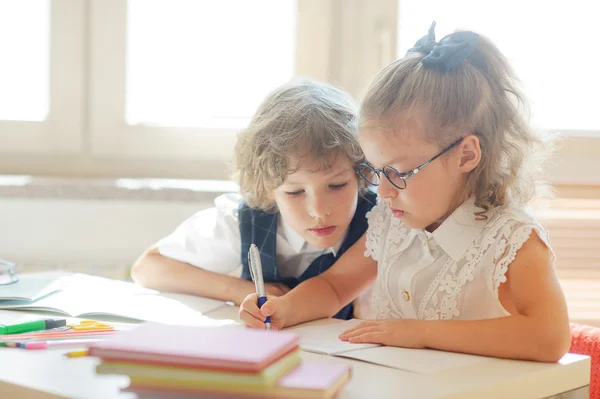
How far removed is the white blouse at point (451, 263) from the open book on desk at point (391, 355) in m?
0.18

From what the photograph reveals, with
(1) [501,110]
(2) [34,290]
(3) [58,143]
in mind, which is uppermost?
(1) [501,110]

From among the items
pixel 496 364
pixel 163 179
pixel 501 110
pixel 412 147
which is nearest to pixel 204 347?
pixel 496 364

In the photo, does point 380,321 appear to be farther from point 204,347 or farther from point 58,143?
point 58,143

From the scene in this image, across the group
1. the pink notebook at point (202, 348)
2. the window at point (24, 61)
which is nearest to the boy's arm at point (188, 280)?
the pink notebook at point (202, 348)

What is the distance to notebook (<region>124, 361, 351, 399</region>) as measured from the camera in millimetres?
666

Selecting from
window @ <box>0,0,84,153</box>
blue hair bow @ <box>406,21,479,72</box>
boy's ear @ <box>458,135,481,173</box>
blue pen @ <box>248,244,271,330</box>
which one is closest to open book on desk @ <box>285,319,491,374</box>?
blue pen @ <box>248,244,271,330</box>

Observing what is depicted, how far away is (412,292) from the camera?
51.3 inches

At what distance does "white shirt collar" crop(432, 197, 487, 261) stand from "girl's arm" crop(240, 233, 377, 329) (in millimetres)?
218

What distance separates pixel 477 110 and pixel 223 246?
2.10 ft

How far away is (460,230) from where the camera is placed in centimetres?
122

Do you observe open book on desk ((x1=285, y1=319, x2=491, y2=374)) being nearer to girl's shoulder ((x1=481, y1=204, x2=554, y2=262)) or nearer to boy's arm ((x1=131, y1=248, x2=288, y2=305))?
girl's shoulder ((x1=481, y1=204, x2=554, y2=262))

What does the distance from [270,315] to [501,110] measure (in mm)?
466

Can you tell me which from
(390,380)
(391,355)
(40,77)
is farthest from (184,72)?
(390,380)

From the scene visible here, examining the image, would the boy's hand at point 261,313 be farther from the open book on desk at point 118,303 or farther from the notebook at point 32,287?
the notebook at point 32,287
